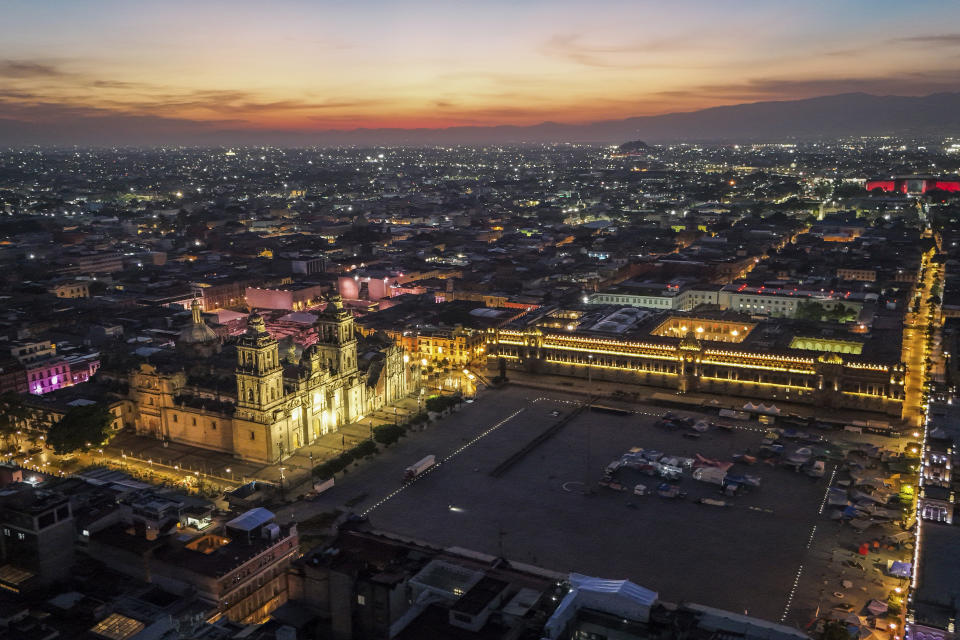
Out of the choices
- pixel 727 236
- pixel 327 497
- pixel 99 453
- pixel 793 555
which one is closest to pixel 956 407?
pixel 793 555

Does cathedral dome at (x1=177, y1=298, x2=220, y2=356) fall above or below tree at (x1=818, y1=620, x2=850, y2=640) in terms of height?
above

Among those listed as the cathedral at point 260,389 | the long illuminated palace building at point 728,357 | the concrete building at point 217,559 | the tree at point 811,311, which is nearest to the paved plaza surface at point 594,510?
the cathedral at point 260,389

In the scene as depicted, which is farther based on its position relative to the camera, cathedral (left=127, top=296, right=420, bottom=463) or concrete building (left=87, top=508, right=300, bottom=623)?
cathedral (left=127, top=296, right=420, bottom=463)

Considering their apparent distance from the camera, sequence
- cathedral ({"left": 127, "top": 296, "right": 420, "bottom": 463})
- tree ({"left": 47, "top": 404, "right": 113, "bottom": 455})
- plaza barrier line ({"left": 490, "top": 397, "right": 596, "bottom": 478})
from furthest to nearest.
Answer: cathedral ({"left": 127, "top": 296, "right": 420, "bottom": 463})
plaza barrier line ({"left": 490, "top": 397, "right": 596, "bottom": 478})
tree ({"left": 47, "top": 404, "right": 113, "bottom": 455})

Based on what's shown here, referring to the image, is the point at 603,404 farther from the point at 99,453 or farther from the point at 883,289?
the point at 883,289

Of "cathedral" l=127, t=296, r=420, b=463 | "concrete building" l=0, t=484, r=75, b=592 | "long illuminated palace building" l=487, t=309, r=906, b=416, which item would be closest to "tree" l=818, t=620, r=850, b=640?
"concrete building" l=0, t=484, r=75, b=592

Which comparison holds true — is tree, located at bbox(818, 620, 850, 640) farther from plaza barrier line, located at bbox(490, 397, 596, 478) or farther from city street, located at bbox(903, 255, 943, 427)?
city street, located at bbox(903, 255, 943, 427)

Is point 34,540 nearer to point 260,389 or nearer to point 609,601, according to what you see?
point 260,389

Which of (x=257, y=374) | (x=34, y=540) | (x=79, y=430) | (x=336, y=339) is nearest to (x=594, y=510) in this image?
(x=257, y=374)
